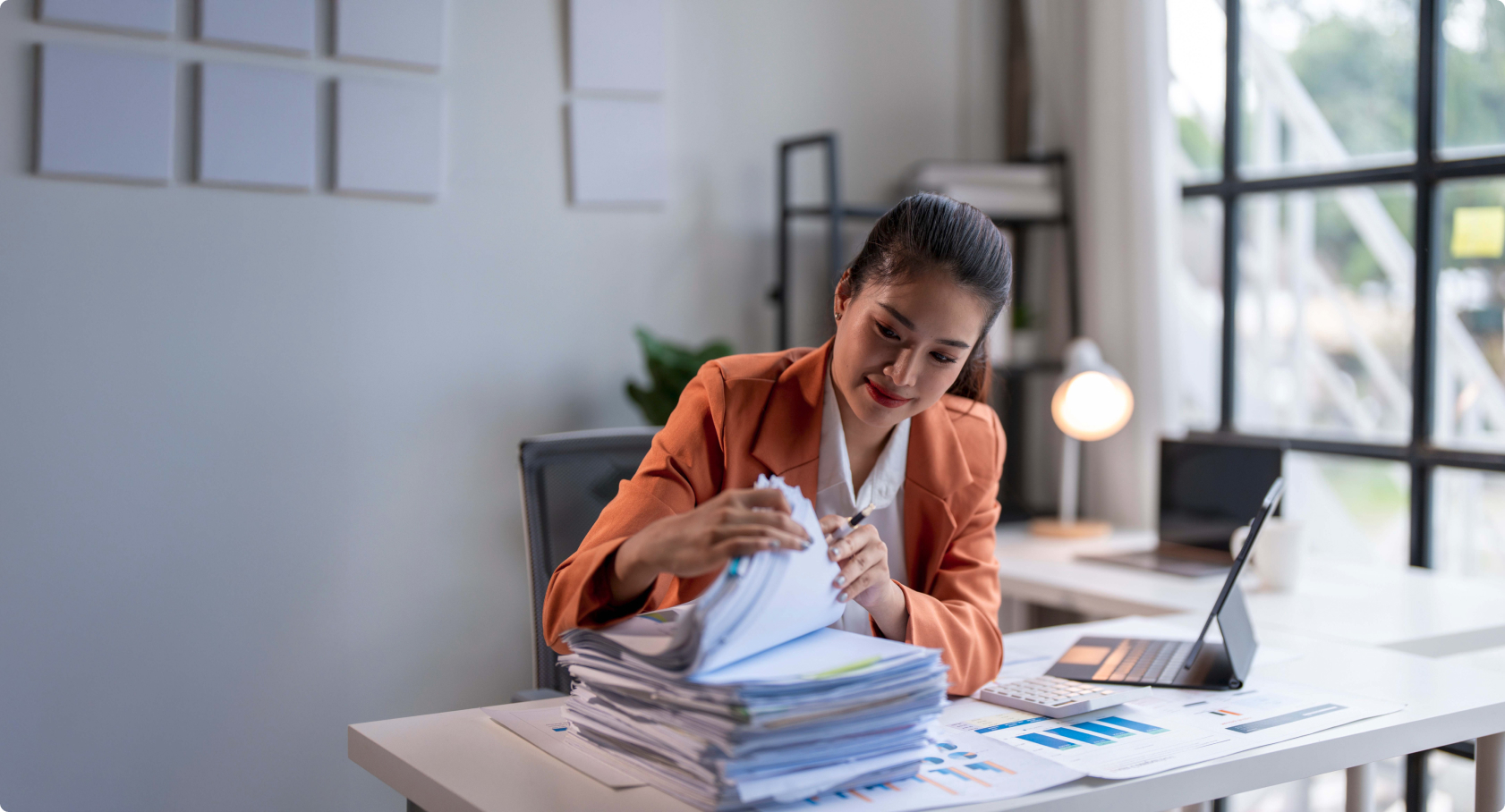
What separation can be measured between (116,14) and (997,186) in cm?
216

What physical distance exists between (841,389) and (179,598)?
169cm

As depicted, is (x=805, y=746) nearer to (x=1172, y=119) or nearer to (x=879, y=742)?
(x=879, y=742)

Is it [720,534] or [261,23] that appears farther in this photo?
[261,23]

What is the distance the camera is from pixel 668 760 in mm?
1013

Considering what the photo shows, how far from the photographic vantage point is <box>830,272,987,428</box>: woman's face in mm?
1259

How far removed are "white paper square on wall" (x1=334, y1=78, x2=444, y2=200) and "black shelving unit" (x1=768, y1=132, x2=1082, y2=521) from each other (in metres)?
0.90

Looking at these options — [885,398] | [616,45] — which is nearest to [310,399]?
[616,45]

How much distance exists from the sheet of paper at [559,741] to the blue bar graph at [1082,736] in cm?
46

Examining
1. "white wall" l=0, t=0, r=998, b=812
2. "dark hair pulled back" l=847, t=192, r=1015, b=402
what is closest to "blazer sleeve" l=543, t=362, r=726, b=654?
"dark hair pulled back" l=847, t=192, r=1015, b=402

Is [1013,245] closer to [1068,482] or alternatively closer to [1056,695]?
[1068,482]

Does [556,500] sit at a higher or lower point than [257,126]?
lower

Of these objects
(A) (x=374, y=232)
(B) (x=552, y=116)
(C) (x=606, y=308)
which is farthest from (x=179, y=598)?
(B) (x=552, y=116)

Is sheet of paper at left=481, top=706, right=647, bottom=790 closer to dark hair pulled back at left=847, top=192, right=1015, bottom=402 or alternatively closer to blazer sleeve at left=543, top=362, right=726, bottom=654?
blazer sleeve at left=543, top=362, right=726, bottom=654

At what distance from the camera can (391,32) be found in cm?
250
